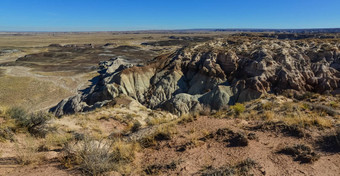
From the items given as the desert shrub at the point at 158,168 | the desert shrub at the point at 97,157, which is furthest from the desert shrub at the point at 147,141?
the desert shrub at the point at 158,168

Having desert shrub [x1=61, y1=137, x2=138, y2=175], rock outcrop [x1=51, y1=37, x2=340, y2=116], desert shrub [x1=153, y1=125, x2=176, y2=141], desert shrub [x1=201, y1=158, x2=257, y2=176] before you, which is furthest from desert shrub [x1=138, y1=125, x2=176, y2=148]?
rock outcrop [x1=51, y1=37, x2=340, y2=116]

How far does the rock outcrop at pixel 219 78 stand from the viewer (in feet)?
66.1

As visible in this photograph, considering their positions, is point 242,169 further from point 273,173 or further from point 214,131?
point 214,131

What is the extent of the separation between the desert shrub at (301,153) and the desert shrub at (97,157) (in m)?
4.57

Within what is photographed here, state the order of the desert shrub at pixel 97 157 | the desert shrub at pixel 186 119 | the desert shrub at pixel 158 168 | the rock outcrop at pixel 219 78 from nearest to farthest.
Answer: the desert shrub at pixel 97 157
the desert shrub at pixel 158 168
the desert shrub at pixel 186 119
the rock outcrop at pixel 219 78

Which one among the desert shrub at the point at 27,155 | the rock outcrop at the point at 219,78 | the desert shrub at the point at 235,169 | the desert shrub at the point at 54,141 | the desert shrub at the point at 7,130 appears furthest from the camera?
the rock outcrop at the point at 219,78

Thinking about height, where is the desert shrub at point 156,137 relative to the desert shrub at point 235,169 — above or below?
below

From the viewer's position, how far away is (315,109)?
383 inches

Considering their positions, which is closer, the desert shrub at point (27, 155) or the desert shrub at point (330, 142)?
the desert shrub at point (27, 155)

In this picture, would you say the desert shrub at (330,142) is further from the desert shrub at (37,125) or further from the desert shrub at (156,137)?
Result: the desert shrub at (37,125)

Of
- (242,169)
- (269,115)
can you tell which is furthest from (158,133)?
(269,115)

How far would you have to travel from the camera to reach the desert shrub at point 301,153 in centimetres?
502

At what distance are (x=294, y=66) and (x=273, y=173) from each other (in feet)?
70.8

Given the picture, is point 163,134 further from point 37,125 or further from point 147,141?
point 37,125
